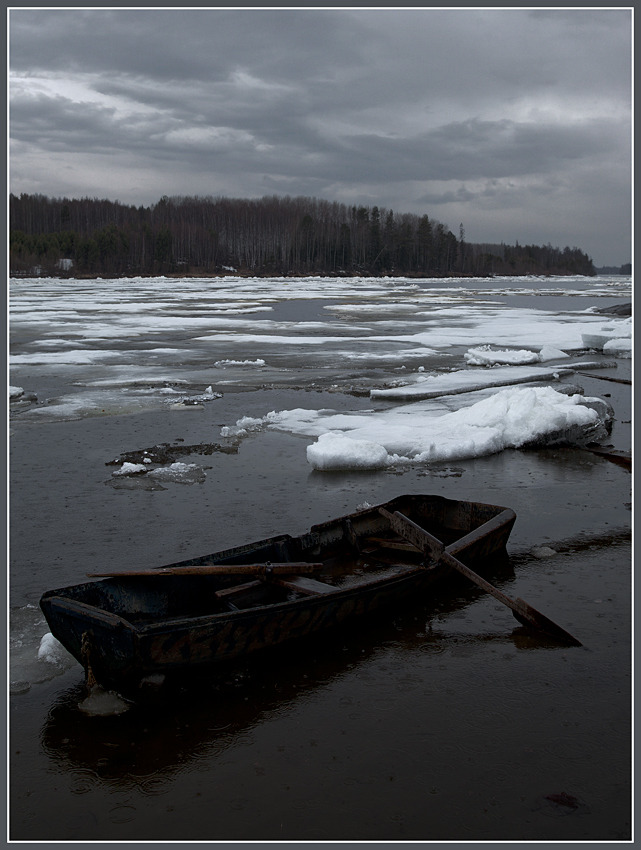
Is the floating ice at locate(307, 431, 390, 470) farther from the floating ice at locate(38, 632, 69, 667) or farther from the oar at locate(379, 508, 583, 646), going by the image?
the floating ice at locate(38, 632, 69, 667)

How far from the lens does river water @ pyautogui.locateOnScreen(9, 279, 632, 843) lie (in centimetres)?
400

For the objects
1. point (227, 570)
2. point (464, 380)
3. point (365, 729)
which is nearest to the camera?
point (365, 729)

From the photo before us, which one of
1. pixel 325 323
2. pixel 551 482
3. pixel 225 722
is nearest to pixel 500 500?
pixel 551 482

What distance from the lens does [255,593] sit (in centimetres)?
596

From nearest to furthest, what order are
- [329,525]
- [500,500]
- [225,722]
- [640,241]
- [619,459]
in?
[640,241], [225,722], [329,525], [500,500], [619,459]

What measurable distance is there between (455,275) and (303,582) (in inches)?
4818

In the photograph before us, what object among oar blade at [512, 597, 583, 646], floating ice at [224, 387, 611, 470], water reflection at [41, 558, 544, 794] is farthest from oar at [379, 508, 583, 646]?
floating ice at [224, 387, 611, 470]

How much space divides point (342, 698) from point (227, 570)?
1.26 m

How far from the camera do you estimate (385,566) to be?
7.03 meters

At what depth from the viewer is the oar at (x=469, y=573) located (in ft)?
19.0

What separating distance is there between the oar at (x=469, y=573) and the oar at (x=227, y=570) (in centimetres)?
106

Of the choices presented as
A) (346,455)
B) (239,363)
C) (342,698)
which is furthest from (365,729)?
(239,363)

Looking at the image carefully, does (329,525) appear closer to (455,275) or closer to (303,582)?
(303,582)

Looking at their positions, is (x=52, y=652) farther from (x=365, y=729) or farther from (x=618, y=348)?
(x=618, y=348)
